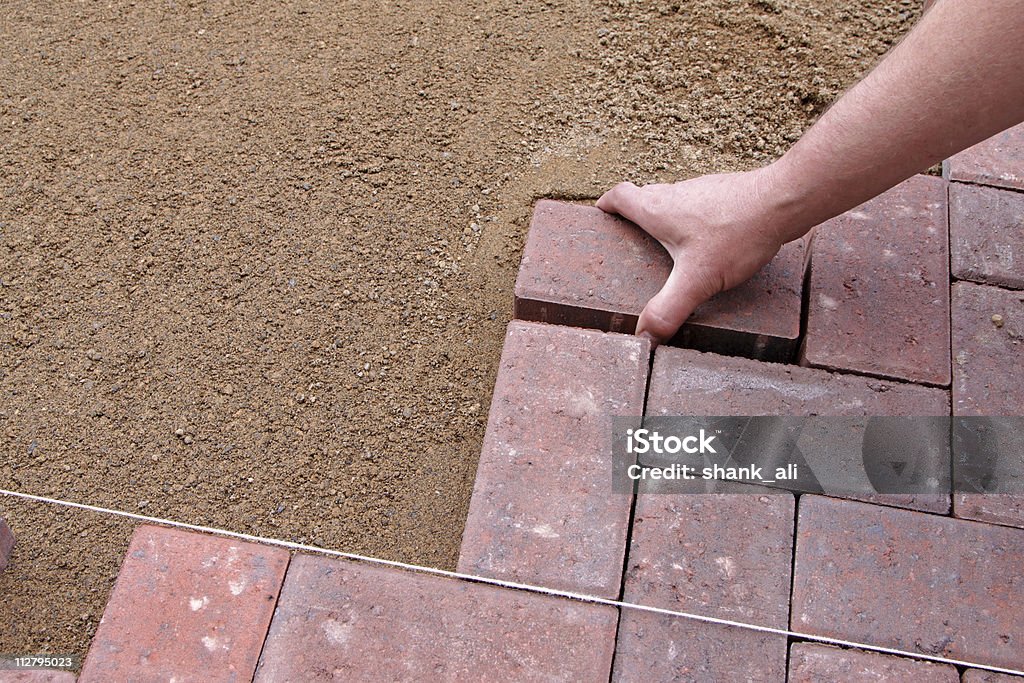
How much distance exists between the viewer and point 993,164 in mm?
2172

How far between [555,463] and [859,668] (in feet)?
1.98

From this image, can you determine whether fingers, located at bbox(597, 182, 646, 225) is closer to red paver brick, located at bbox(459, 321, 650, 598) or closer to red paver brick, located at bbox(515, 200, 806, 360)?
red paver brick, located at bbox(515, 200, 806, 360)

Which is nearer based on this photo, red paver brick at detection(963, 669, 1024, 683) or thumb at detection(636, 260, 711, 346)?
red paver brick at detection(963, 669, 1024, 683)

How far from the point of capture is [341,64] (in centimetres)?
240

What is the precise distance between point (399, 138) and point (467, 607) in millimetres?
1164

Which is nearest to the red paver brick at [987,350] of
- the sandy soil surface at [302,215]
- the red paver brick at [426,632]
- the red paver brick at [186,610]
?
the sandy soil surface at [302,215]

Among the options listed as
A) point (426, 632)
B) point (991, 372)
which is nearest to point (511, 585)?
point (426, 632)

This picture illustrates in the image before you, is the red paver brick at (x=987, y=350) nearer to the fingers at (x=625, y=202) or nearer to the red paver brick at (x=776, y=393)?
the red paver brick at (x=776, y=393)

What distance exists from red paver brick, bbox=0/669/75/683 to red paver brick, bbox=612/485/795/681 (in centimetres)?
90

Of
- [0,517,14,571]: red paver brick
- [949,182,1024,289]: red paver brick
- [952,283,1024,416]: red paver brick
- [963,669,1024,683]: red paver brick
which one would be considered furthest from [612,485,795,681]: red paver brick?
[0,517,14,571]: red paver brick

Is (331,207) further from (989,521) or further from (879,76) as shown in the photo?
(989,521)

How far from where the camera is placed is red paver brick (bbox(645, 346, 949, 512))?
1.80 meters

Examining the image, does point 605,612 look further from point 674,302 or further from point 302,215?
point 302,215

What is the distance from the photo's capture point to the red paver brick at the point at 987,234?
198 centimetres
